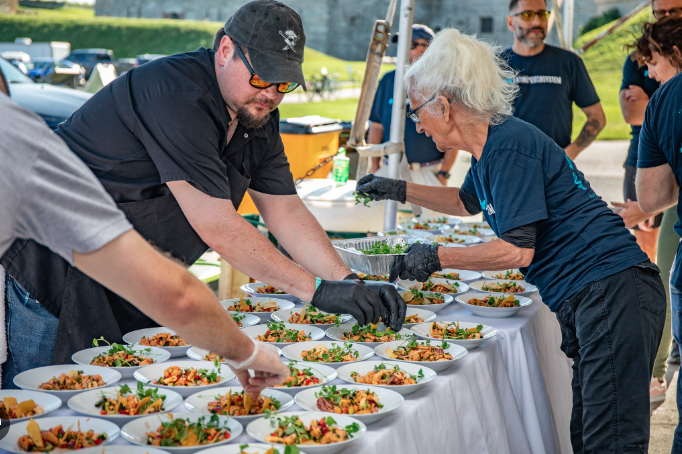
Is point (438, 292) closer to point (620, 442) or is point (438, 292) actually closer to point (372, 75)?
point (620, 442)

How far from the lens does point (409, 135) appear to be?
4898 mm

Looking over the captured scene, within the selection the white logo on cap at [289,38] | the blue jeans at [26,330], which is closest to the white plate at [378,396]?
the blue jeans at [26,330]

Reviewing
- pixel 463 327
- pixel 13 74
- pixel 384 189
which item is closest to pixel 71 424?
pixel 463 327

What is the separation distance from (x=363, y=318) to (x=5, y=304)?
3.33 ft

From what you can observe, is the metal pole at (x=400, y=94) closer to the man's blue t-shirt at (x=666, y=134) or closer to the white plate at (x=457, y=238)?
the white plate at (x=457, y=238)

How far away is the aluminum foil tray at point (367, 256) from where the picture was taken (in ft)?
7.46

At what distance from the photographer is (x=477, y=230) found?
374 centimetres

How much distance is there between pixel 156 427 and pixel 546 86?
137 inches

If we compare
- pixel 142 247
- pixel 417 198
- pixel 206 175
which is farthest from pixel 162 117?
pixel 417 198

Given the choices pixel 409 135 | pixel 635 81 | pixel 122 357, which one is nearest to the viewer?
pixel 122 357

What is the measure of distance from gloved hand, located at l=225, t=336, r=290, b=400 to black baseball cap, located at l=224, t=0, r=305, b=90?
2.75ft

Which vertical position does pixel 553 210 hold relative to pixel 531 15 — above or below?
below

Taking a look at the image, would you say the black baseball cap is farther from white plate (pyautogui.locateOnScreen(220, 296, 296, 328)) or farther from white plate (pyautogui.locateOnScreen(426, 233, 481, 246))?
white plate (pyautogui.locateOnScreen(426, 233, 481, 246))

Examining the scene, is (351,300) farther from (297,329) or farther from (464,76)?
(464,76)
